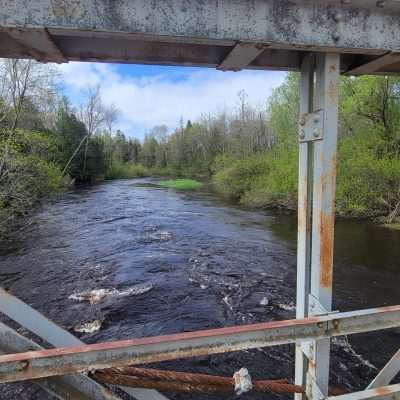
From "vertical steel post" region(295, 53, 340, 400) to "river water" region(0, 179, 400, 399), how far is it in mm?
2299

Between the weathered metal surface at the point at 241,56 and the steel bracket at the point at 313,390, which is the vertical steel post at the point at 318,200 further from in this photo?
the weathered metal surface at the point at 241,56

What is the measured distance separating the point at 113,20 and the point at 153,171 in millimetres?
54494

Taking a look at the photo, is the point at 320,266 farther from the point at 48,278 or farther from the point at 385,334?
the point at 48,278

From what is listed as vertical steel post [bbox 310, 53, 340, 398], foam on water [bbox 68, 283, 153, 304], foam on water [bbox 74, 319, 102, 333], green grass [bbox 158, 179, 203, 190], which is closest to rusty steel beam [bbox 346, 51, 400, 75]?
vertical steel post [bbox 310, 53, 340, 398]

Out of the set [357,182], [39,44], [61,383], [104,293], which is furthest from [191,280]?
[357,182]

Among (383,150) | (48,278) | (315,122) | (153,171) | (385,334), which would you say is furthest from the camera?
(153,171)

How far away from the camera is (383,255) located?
30.6ft

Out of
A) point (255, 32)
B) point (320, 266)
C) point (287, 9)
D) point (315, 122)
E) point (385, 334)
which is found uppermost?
point (287, 9)

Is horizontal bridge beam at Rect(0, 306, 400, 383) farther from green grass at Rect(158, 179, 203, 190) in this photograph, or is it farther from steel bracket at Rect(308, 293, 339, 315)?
green grass at Rect(158, 179, 203, 190)

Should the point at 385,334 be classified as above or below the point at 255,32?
below

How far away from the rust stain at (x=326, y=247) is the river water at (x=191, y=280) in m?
2.62

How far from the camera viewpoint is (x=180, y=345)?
5.15 ft

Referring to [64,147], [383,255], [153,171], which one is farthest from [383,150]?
[153,171]

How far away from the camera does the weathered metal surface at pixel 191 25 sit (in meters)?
1.55
